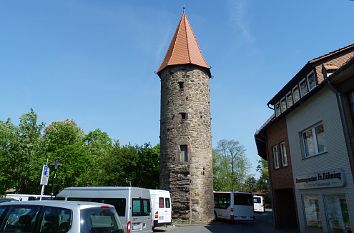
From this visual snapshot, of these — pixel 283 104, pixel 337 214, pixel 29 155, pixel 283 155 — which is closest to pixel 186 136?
pixel 283 155

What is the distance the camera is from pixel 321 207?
47.0 feet

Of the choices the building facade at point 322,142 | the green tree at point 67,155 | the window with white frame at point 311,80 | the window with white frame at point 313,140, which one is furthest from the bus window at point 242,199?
the green tree at point 67,155

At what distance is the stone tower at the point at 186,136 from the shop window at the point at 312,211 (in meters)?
13.9

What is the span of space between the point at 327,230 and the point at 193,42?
2664 centimetres

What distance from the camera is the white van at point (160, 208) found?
20500mm

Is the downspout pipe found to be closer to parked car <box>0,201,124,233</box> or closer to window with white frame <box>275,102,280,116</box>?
window with white frame <box>275,102,280,116</box>

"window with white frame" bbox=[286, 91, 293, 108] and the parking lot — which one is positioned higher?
"window with white frame" bbox=[286, 91, 293, 108]

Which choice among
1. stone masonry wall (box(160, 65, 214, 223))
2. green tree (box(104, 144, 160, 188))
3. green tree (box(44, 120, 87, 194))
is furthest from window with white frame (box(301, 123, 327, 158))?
green tree (box(44, 120, 87, 194))

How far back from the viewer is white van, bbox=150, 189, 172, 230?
20500 millimetres

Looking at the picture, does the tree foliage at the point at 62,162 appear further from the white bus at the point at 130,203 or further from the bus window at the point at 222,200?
the white bus at the point at 130,203

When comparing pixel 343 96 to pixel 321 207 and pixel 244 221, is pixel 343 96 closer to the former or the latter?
pixel 321 207

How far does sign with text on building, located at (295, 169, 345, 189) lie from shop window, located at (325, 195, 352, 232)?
61 cm

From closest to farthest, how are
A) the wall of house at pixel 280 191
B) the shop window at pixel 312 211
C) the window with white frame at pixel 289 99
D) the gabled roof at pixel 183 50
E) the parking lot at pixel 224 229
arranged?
1. the shop window at pixel 312 211
2. the window with white frame at pixel 289 99
3. the wall of house at pixel 280 191
4. the parking lot at pixel 224 229
5. the gabled roof at pixel 183 50

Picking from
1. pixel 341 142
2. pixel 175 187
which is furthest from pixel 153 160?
pixel 341 142
